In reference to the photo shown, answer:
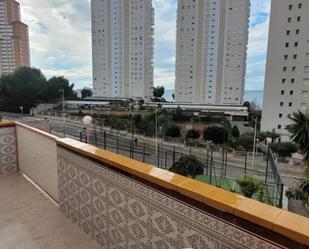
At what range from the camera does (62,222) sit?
2.19m

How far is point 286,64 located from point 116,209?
25.4 metres

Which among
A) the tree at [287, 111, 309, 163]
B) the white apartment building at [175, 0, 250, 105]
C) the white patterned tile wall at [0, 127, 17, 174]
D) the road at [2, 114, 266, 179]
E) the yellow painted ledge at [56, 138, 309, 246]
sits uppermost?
the white apartment building at [175, 0, 250, 105]

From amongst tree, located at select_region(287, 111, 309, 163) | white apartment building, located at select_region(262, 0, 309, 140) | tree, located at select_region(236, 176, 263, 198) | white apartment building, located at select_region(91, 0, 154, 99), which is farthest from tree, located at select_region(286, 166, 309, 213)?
white apartment building, located at select_region(91, 0, 154, 99)

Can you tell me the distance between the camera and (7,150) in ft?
11.2

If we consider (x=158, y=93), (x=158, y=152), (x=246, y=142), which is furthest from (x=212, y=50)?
(x=158, y=152)

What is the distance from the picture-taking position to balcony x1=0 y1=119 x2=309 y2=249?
2.85ft

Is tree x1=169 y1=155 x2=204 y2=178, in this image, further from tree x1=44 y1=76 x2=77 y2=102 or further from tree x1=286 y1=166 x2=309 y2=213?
tree x1=44 y1=76 x2=77 y2=102

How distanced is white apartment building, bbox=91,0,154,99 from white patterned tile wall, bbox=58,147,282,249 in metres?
44.2

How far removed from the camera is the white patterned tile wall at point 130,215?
0.98 m

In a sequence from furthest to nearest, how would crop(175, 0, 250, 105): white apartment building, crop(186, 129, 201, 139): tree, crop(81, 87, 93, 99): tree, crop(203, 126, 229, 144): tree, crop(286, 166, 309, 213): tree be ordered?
crop(81, 87, 93, 99): tree, crop(175, 0, 250, 105): white apartment building, crop(186, 129, 201, 139): tree, crop(203, 126, 229, 144): tree, crop(286, 166, 309, 213): tree

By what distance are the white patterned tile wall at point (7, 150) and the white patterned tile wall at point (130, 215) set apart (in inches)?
64.2


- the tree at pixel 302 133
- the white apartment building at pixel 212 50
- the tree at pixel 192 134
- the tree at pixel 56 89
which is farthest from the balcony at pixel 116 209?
the white apartment building at pixel 212 50

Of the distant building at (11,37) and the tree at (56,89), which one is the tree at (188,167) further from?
the distant building at (11,37)

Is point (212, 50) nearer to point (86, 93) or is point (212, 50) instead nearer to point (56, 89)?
point (56, 89)
